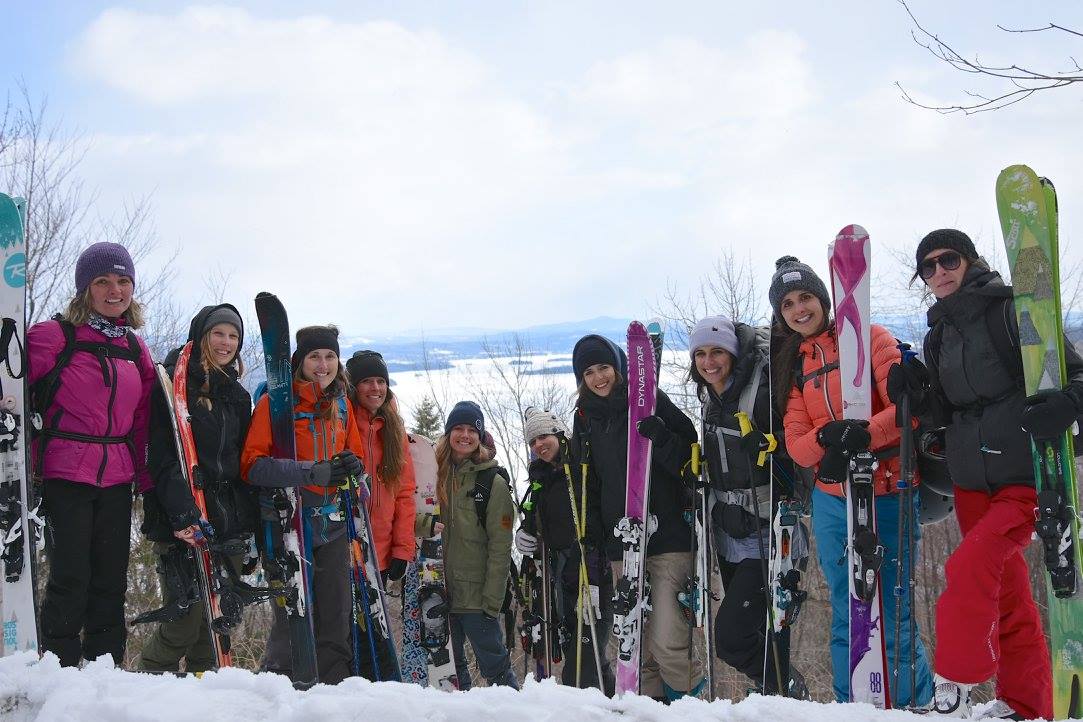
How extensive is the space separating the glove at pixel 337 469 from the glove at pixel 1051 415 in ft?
9.05

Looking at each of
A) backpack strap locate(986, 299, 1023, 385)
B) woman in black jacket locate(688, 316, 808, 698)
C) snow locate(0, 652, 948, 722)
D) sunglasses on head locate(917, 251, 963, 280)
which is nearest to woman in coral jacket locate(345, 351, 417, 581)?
woman in black jacket locate(688, 316, 808, 698)

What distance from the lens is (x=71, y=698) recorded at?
1900 millimetres

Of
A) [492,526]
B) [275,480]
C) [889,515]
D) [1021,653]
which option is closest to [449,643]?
[492,526]

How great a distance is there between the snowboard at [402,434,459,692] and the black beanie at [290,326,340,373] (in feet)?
2.54

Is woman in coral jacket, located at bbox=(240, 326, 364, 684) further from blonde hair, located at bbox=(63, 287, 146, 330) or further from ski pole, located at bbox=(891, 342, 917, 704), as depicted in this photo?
ski pole, located at bbox=(891, 342, 917, 704)

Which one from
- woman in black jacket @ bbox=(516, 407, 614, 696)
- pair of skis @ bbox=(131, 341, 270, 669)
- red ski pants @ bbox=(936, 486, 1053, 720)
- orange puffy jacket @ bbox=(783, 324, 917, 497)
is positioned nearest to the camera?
red ski pants @ bbox=(936, 486, 1053, 720)

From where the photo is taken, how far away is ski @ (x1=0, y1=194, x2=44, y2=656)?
10.7 ft

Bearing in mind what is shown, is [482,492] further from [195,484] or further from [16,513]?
[16,513]

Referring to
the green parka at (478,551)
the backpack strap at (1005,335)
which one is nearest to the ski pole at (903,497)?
the backpack strap at (1005,335)

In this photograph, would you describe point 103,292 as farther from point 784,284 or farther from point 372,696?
point 784,284

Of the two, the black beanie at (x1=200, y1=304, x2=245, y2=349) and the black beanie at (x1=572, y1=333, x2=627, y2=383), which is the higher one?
the black beanie at (x1=200, y1=304, x2=245, y2=349)

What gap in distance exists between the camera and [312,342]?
395 cm

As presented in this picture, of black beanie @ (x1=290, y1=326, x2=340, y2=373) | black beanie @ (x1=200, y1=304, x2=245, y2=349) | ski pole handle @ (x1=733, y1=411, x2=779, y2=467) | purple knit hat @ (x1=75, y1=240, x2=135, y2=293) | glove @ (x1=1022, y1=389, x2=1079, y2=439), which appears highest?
purple knit hat @ (x1=75, y1=240, x2=135, y2=293)

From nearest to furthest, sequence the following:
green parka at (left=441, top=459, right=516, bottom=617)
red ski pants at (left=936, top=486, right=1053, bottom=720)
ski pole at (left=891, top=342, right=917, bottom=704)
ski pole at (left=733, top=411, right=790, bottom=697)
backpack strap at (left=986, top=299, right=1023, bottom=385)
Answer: red ski pants at (left=936, top=486, right=1053, bottom=720) → backpack strap at (left=986, top=299, right=1023, bottom=385) → ski pole at (left=891, top=342, right=917, bottom=704) → ski pole at (left=733, top=411, right=790, bottom=697) → green parka at (left=441, top=459, right=516, bottom=617)
